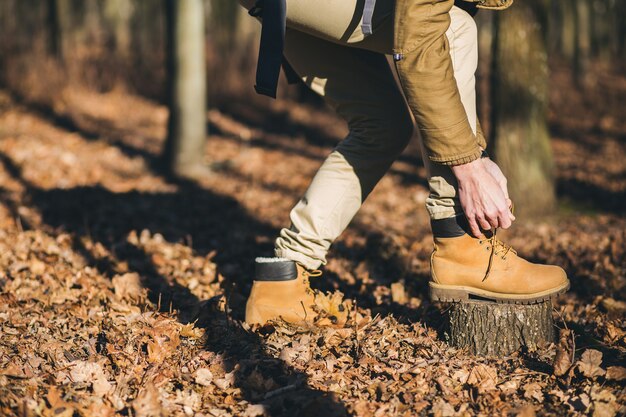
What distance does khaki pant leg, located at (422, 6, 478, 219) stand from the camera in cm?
256

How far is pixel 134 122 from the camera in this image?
10562 millimetres

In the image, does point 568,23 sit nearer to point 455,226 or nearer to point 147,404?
point 455,226

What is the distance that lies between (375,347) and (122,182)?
17.2 ft

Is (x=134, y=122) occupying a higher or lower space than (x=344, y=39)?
lower

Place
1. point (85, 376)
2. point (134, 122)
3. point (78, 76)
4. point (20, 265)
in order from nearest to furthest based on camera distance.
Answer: point (85, 376)
point (20, 265)
point (134, 122)
point (78, 76)

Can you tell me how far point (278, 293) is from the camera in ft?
9.52

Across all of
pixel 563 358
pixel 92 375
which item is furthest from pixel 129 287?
pixel 563 358

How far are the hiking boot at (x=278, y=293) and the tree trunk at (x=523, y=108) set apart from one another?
11.7 feet

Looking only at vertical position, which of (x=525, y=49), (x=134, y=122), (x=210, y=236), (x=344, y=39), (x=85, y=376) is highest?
(x=344, y=39)

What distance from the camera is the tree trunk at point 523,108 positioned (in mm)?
5664

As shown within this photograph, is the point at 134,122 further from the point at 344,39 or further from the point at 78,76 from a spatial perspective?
the point at 344,39

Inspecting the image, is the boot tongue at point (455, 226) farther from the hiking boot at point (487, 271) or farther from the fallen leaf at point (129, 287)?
the fallen leaf at point (129, 287)

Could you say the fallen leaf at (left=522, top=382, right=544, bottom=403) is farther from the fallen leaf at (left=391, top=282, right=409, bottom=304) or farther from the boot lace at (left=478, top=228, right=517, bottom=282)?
the fallen leaf at (left=391, top=282, right=409, bottom=304)

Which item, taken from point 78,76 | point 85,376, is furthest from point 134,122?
point 85,376
